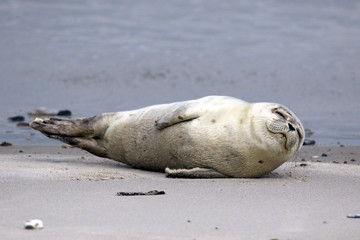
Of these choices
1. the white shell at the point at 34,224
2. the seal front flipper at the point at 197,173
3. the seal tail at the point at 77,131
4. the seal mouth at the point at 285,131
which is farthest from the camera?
Result: the seal tail at the point at 77,131

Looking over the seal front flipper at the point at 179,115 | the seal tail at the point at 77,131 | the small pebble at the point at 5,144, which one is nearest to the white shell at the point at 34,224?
the seal front flipper at the point at 179,115

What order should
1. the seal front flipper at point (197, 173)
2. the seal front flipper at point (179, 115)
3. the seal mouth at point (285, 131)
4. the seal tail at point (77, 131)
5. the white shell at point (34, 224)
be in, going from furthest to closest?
Answer: the seal tail at point (77, 131) → the seal front flipper at point (179, 115) → the seal front flipper at point (197, 173) → the seal mouth at point (285, 131) → the white shell at point (34, 224)

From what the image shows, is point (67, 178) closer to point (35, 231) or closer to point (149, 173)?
point (149, 173)

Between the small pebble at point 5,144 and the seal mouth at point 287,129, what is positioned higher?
the seal mouth at point 287,129

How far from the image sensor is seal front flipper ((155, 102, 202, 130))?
556 centimetres

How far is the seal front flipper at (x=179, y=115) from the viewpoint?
5.56 m

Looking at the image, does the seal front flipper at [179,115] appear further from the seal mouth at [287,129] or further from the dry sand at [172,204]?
the seal mouth at [287,129]

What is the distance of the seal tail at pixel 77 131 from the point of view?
21.1 feet

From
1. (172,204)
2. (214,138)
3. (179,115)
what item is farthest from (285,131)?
(172,204)

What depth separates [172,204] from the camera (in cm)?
427

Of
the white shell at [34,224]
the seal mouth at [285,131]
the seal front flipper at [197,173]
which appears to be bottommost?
the seal front flipper at [197,173]

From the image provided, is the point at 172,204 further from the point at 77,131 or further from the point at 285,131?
the point at 77,131

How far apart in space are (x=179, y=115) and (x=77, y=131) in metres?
1.33

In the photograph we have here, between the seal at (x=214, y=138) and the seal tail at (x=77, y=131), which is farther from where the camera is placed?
the seal tail at (x=77, y=131)
